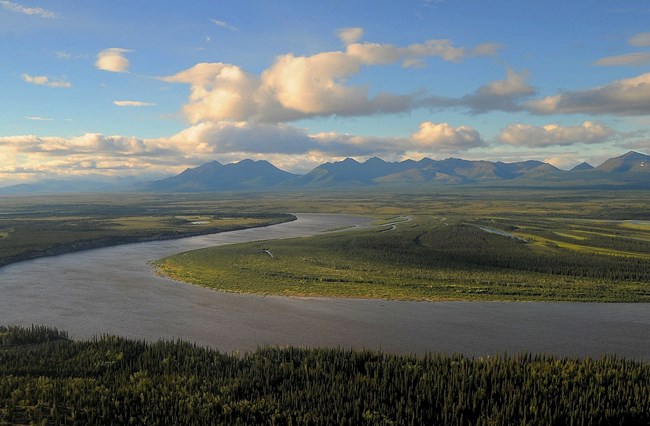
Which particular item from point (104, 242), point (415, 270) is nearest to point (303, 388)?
point (415, 270)

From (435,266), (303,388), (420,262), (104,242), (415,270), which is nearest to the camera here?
(303,388)

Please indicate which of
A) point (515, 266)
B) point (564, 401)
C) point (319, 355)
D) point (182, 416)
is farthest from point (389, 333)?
point (515, 266)

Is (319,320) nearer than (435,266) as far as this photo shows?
Yes

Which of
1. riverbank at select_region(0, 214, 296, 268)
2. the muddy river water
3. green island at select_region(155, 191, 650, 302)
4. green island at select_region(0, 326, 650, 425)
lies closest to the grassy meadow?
green island at select_region(155, 191, 650, 302)

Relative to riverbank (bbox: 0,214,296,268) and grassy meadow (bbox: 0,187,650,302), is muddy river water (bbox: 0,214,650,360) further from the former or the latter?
riverbank (bbox: 0,214,296,268)

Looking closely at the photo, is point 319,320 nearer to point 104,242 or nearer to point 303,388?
point 303,388

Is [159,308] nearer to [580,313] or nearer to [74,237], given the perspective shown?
[580,313]
